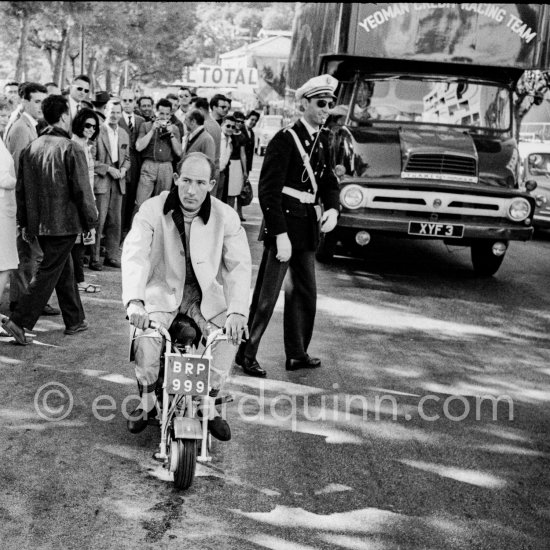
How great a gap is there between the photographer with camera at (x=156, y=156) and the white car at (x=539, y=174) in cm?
691

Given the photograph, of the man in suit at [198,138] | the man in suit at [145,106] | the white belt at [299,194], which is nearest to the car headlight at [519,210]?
the man in suit at [198,138]

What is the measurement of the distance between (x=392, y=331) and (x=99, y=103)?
193 inches

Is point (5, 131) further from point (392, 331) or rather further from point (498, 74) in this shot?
point (498, 74)

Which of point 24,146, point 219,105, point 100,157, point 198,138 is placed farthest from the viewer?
point 219,105

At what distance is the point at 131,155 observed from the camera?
1187cm

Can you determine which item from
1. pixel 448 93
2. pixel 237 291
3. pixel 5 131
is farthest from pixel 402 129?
pixel 237 291

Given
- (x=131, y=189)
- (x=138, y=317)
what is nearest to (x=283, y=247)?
(x=138, y=317)

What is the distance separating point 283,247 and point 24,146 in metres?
3.29

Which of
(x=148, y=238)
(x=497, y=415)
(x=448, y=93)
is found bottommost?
(x=497, y=415)

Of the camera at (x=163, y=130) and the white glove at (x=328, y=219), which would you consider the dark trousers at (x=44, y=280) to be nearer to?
the white glove at (x=328, y=219)

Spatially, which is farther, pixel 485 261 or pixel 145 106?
pixel 145 106

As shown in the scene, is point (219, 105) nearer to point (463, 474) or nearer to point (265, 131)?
point (463, 474)

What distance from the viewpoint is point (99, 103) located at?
11328 mm

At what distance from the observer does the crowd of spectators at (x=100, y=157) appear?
7.72 meters
